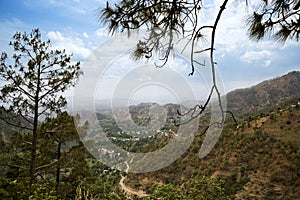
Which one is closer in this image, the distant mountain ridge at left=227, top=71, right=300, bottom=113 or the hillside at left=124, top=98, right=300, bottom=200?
the hillside at left=124, top=98, right=300, bottom=200

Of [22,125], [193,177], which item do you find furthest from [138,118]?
[22,125]

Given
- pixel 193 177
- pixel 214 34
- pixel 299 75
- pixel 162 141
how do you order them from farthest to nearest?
pixel 299 75 → pixel 162 141 → pixel 193 177 → pixel 214 34

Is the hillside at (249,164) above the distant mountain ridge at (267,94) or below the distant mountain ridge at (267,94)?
below

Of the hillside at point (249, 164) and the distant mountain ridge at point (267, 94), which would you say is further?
the distant mountain ridge at point (267, 94)

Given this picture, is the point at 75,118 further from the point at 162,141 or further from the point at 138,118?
the point at 162,141

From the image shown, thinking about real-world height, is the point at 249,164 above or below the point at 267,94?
below

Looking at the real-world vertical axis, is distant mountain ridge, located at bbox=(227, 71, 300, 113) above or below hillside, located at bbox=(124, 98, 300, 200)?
above

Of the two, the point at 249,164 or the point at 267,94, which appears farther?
the point at 267,94

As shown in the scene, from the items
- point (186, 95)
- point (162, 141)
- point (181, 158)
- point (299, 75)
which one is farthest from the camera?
point (299, 75)
